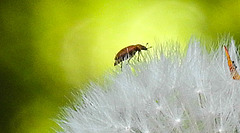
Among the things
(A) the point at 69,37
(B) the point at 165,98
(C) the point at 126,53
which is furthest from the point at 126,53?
(A) the point at 69,37

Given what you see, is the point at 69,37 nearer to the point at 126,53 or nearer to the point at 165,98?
the point at 126,53

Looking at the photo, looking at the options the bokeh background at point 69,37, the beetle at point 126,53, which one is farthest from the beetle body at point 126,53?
the bokeh background at point 69,37

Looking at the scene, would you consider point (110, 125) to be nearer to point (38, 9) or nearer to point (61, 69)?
point (61, 69)

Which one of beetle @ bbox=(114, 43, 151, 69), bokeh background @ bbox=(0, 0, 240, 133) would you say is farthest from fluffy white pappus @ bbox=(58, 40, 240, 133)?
bokeh background @ bbox=(0, 0, 240, 133)

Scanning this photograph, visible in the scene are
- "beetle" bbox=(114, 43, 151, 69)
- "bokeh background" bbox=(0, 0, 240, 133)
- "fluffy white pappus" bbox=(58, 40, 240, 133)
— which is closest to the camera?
"fluffy white pappus" bbox=(58, 40, 240, 133)

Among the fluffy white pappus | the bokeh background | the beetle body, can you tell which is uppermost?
the bokeh background

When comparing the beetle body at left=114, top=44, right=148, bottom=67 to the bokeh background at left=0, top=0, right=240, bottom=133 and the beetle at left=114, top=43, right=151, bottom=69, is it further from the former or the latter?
the bokeh background at left=0, top=0, right=240, bottom=133
